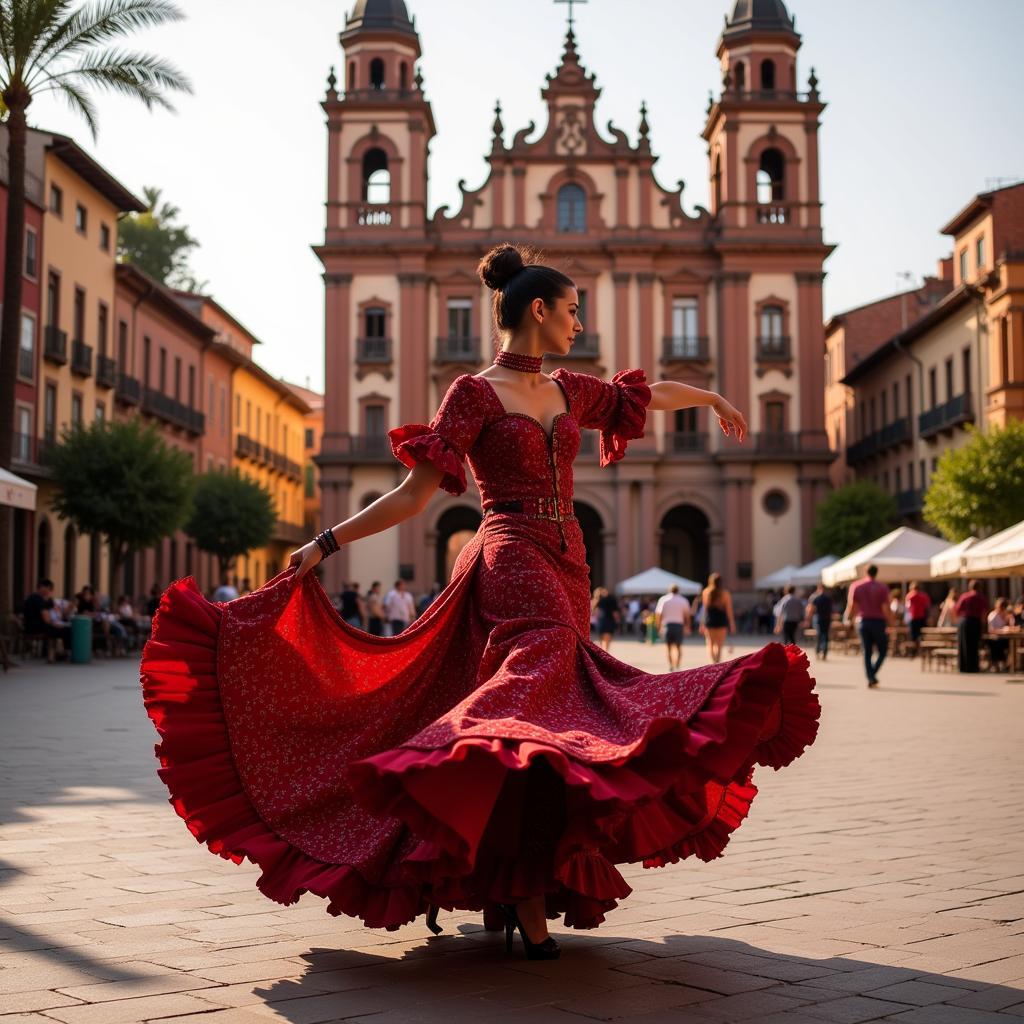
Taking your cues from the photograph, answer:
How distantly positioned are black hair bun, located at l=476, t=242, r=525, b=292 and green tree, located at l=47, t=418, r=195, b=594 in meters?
30.0

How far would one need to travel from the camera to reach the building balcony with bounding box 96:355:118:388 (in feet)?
139

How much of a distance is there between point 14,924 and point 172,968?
0.84 metres

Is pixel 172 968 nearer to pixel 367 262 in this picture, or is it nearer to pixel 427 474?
pixel 427 474

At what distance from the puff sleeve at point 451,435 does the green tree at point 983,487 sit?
32134 mm

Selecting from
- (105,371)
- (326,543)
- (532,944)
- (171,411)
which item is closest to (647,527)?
(171,411)

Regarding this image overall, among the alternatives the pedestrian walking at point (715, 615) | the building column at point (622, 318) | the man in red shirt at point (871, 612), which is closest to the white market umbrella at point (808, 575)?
the building column at point (622, 318)

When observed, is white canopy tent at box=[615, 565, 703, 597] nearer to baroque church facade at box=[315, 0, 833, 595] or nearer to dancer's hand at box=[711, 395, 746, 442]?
baroque church facade at box=[315, 0, 833, 595]

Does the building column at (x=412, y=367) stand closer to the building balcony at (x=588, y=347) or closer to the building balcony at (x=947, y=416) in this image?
the building balcony at (x=588, y=347)

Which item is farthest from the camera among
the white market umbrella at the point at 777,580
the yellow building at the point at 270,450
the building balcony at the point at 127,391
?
the yellow building at the point at 270,450

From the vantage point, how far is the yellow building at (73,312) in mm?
38156

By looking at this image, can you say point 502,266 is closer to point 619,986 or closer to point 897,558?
point 619,986

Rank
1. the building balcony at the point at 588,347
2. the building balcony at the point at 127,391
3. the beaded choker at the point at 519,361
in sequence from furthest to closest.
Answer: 1. the building balcony at the point at 588,347
2. the building balcony at the point at 127,391
3. the beaded choker at the point at 519,361

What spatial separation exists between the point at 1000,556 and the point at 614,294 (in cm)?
3200

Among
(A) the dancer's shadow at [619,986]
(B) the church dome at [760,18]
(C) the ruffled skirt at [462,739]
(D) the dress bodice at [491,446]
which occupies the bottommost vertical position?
(A) the dancer's shadow at [619,986]
